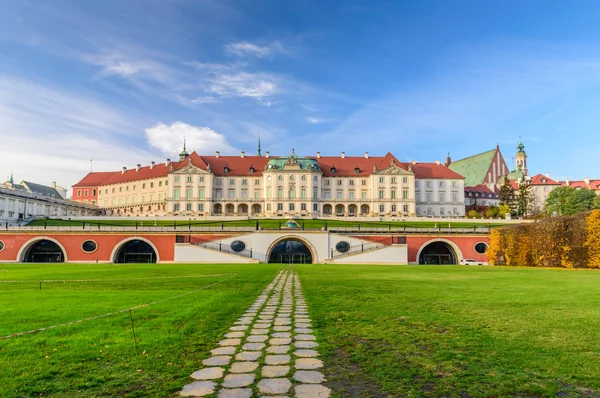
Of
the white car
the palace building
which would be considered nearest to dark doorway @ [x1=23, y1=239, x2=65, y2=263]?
the palace building

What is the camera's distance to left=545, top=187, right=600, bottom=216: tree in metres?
85.4

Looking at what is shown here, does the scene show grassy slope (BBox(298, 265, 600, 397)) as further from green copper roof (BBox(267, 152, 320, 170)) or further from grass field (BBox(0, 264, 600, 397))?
green copper roof (BBox(267, 152, 320, 170))

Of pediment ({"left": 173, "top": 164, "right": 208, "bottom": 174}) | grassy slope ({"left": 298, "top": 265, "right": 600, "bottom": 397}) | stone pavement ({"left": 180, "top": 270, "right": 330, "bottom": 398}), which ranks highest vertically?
pediment ({"left": 173, "top": 164, "right": 208, "bottom": 174})

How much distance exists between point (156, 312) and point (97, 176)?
121 m

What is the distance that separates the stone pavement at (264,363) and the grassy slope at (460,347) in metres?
0.32

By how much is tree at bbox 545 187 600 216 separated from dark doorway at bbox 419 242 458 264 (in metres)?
44.4

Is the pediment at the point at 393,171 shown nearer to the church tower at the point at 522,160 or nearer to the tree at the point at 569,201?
the tree at the point at 569,201

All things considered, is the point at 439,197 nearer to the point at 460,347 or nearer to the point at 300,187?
the point at 300,187

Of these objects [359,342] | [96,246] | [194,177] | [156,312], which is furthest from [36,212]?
[359,342]

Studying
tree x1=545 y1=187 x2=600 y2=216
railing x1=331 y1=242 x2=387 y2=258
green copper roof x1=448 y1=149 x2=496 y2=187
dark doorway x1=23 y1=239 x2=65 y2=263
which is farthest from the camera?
green copper roof x1=448 y1=149 x2=496 y2=187

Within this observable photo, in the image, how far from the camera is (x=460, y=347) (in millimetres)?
7062

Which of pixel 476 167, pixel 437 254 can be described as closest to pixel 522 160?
pixel 476 167

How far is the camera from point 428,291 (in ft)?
52.2

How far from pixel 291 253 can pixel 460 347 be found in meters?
46.7
